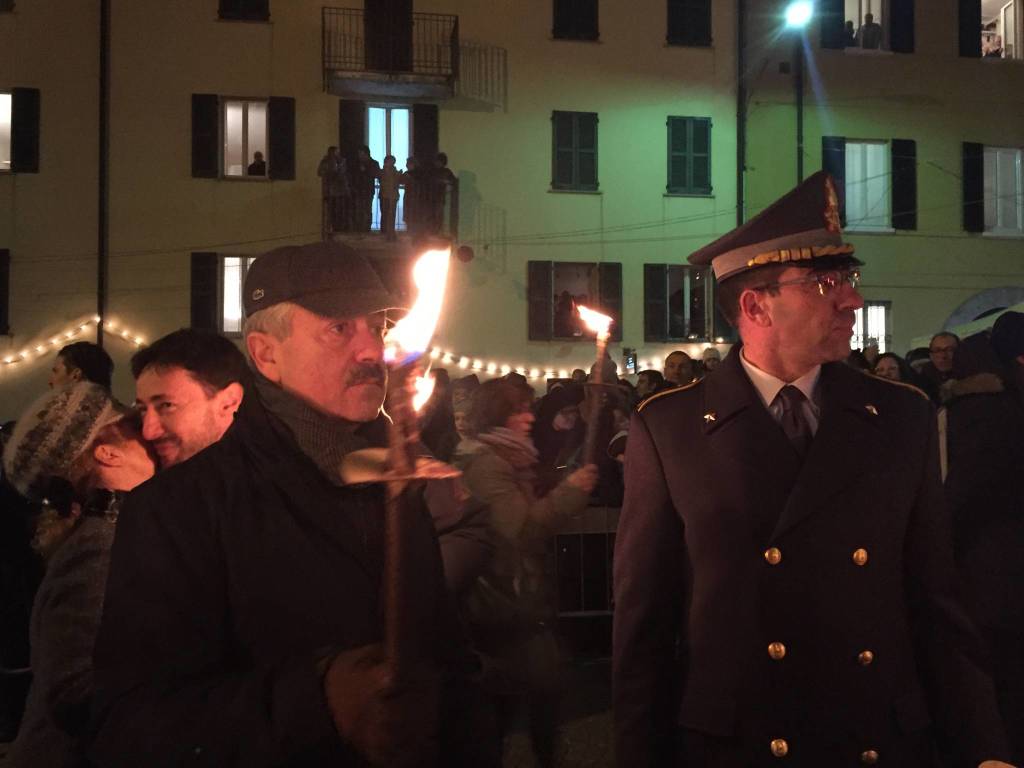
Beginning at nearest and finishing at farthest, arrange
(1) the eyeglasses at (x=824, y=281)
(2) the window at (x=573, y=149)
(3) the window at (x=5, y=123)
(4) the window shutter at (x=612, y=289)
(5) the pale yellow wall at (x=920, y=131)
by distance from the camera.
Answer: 1. (1) the eyeglasses at (x=824, y=281)
2. (3) the window at (x=5, y=123)
3. (2) the window at (x=573, y=149)
4. (4) the window shutter at (x=612, y=289)
5. (5) the pale yellow wall at (x=920, y=131)

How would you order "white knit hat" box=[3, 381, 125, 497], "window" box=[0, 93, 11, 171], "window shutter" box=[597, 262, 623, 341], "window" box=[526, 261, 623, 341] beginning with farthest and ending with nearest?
"window shutter" box=[597, 262, 623, 341]
"window" box=[526, 261, 623, 341]
"window" box=[0, 93, 11, 171]
"white knit hat" box=[3, 381, 125, 497]

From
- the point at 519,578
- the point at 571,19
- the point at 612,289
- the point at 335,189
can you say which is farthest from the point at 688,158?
the point at 519,578

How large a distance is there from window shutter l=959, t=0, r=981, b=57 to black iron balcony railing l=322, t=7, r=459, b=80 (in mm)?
11940

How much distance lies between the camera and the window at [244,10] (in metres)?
23.0

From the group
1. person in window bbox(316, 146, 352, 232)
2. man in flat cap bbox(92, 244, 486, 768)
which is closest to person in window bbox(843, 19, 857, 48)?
person in window bbox(316, 146, 352, 232)

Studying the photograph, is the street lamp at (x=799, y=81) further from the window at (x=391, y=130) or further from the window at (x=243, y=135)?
the window at (x=243, y=135)

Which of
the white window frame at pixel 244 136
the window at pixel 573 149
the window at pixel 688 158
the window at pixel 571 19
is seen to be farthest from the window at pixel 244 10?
the window at pixel 688 158

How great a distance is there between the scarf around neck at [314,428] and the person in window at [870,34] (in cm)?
2581

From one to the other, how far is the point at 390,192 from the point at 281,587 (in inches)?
848

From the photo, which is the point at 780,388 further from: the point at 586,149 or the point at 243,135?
the point at 243,135

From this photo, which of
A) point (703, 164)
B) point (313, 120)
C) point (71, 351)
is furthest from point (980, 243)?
point (71, 351)

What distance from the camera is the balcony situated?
2322 cm

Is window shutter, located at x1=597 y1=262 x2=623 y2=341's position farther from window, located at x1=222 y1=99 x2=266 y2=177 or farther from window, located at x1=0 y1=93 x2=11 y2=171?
window, located at x1=0 y1=93 x2=11 y2=171

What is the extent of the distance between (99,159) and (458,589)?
67.6 ft
